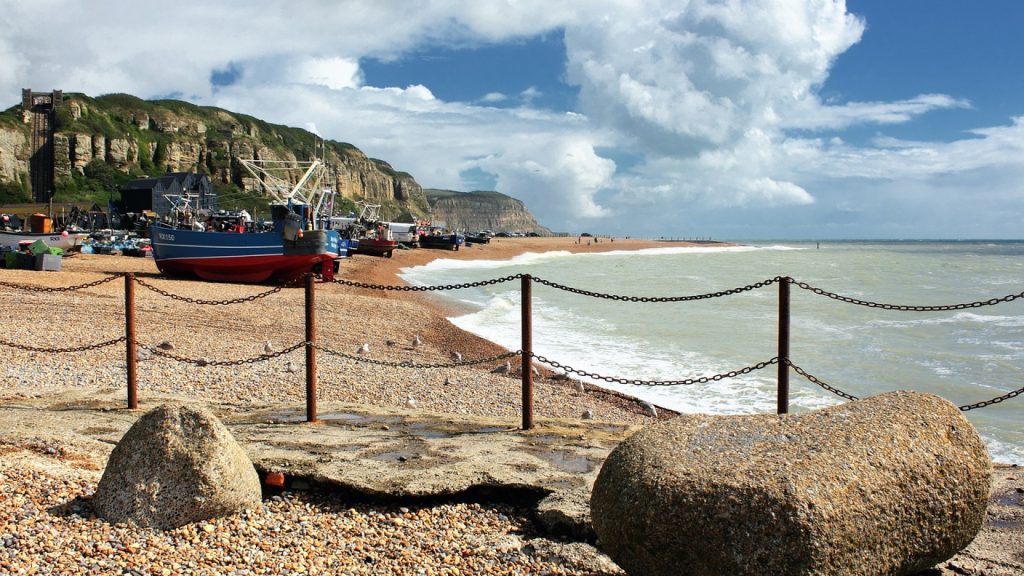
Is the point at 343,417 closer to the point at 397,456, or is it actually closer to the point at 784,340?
the point at 397,456

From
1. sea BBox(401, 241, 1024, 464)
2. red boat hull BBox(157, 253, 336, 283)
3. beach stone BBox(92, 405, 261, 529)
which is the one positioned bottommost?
sea BBox(401, 241, 1024, 464)

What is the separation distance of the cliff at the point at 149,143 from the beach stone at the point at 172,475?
194 ft

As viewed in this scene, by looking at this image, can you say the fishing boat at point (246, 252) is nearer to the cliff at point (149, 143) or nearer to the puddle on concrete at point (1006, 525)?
the puddle on concrete at point (1006, 525)

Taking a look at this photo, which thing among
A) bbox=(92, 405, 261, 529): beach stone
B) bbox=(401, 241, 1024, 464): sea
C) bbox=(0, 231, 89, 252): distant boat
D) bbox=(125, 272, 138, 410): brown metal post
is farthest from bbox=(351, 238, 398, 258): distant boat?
bbox=(92, 405, 261, 529): beach stone

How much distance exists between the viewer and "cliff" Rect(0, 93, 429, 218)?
82.6m

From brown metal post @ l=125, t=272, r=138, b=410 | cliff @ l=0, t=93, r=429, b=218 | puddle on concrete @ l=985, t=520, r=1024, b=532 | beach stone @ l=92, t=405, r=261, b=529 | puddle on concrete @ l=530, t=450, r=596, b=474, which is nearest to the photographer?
beach stone @ l=92, t=405, r=261, b=529

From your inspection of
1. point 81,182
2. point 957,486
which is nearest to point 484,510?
point 957,486

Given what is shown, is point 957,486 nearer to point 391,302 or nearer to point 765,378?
point 765,378

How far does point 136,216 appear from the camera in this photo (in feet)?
225

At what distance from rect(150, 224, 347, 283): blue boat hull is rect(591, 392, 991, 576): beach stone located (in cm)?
2266

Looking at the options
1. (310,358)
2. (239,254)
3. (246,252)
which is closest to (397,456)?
(310,358)

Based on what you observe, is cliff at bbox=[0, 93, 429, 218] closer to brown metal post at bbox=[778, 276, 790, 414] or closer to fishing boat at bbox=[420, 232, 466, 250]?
fishing boat at bbox=[420, 232, 466, 250]

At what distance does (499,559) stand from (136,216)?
243 feet

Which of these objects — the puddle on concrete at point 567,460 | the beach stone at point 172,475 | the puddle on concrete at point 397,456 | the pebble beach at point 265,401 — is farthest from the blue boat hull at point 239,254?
the beach stone at point 172,475
